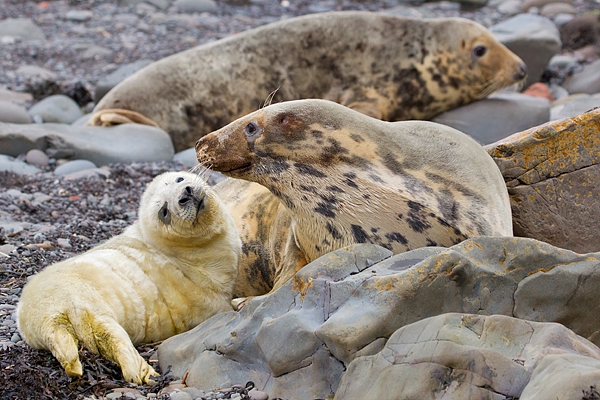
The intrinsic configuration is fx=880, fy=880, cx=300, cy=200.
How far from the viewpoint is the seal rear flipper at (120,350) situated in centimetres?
327

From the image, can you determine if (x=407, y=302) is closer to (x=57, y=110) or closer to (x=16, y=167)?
(x=16, y=167)

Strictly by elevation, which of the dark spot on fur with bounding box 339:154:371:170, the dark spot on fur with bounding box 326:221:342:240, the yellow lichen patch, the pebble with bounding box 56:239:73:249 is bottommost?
the pebble with bounding box 56:239:73:249

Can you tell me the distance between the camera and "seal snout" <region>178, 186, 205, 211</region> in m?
3.92

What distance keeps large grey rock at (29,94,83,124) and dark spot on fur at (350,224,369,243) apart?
650 centimetres

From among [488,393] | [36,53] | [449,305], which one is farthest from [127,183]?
[36,53]

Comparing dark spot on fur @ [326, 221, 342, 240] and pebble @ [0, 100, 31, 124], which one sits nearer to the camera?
dark spot on fur @ [326, 221, 342, 240]

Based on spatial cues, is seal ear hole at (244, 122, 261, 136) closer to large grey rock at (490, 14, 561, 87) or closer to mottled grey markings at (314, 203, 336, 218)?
mottled grey markings at (314, 203, 336, 218)

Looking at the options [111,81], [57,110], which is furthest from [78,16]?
[57,110]

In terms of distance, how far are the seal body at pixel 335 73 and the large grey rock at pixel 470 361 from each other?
18.9 feet

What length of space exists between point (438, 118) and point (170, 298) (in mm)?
5112

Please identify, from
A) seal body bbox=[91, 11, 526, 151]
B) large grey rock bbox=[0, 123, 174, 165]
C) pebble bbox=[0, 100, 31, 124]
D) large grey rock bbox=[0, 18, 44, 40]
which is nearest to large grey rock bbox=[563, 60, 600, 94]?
seal body bbox=[91, 11, 526, 151]

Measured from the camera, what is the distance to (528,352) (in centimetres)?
257

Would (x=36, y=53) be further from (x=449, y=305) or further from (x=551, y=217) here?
(x=449, y=305)

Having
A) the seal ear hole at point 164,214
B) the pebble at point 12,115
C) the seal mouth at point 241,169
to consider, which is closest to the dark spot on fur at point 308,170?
the seal mouth at point 241,169
